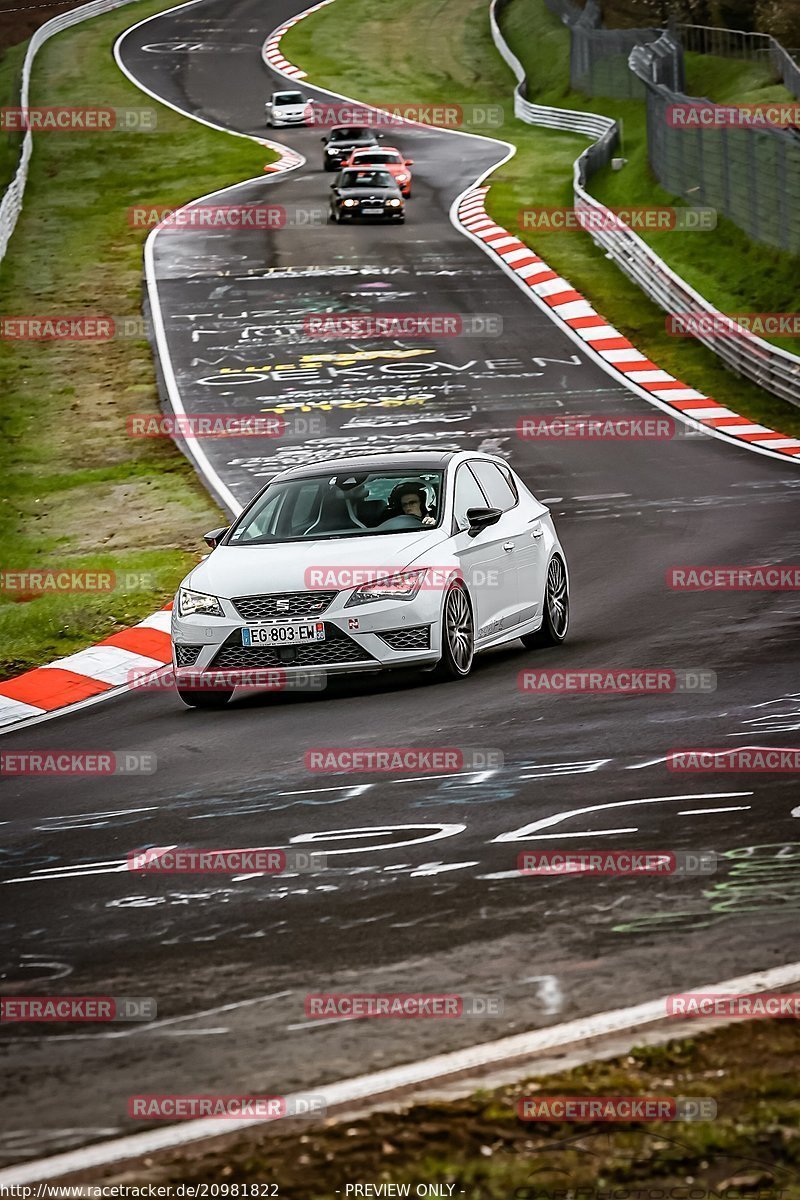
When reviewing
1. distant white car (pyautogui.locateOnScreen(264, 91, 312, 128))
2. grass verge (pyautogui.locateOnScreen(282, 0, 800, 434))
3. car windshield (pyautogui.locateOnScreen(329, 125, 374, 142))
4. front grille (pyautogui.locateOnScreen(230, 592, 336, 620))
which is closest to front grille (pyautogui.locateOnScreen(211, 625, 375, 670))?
front grille (pyautogui.locateOnScreen(230, 592, 336, 620))

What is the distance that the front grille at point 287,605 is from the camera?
41.1 feet

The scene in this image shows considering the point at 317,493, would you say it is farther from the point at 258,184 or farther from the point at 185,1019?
the point at 258,184

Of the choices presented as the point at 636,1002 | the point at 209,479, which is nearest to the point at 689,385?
the point at 209,479

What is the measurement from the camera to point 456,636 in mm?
12953

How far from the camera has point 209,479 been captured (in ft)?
79.0

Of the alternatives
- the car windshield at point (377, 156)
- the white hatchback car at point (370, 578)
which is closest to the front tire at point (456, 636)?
the white hatchback car at point (370, 578)

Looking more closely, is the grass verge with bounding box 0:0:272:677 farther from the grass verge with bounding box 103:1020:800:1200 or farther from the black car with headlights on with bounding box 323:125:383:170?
the grass verge with bounding box 103:1020:800:1200

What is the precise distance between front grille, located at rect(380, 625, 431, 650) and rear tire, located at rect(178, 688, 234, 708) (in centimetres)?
117

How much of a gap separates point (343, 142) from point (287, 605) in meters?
41.7

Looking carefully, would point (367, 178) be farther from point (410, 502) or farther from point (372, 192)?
point (410, 502)

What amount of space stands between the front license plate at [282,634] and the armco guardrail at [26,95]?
30760 millimetres

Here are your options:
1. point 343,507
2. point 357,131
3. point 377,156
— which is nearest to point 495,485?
point 343,507

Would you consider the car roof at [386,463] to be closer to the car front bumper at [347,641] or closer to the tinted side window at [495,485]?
the tinted side window at [495,485]

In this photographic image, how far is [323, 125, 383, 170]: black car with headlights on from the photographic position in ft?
170
